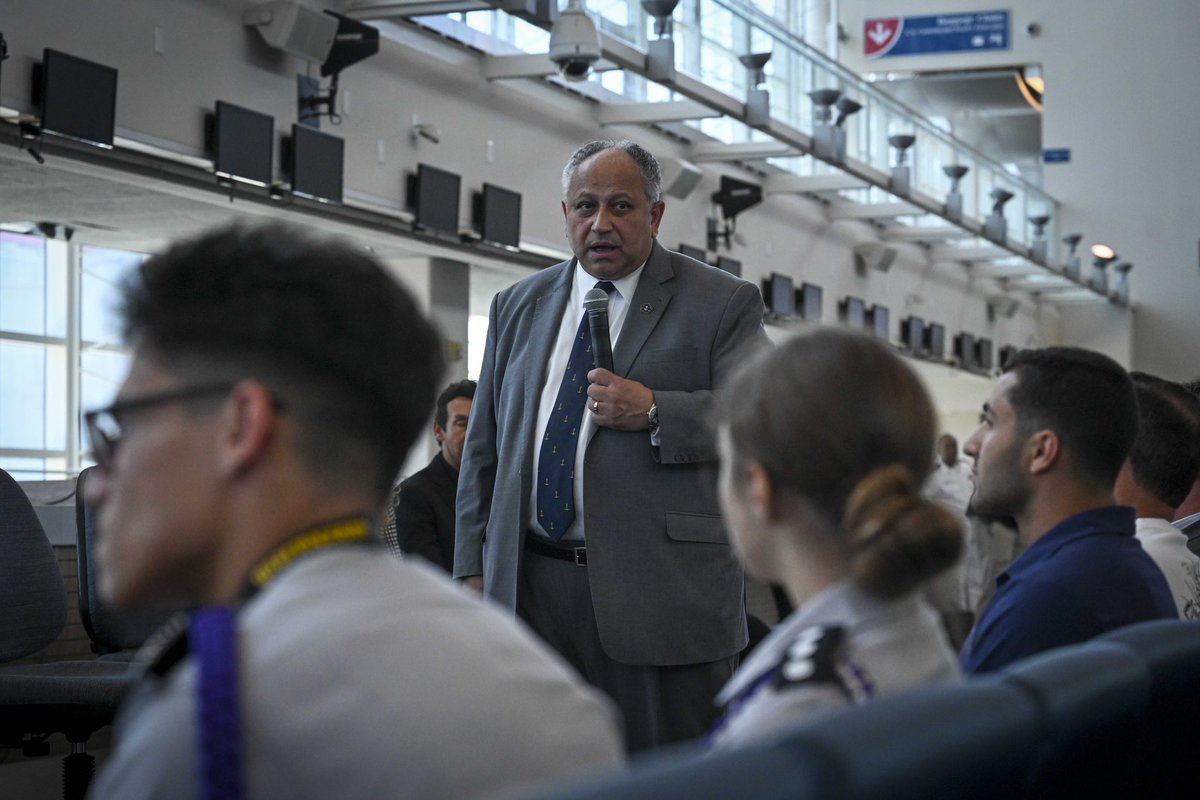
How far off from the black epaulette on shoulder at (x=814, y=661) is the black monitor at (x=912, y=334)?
53.6 feet

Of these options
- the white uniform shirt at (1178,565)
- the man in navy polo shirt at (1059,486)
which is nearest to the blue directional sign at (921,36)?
the white uniform shirt at (1178,565)

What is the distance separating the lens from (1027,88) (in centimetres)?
Answer: 2283

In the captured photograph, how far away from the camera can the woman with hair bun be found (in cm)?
111

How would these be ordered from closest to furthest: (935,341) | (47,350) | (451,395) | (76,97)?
(451,395) < (76,97) < (47,350) < (935,341)

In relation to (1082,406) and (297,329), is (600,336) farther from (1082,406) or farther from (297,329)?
(297,329)

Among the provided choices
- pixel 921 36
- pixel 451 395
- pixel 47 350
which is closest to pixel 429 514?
pixel 451 395

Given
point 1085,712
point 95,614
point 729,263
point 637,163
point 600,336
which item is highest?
point 729,263

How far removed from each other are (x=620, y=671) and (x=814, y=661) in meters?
1.42

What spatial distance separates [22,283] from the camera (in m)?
13.9

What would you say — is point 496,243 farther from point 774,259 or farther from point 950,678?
point 950,678

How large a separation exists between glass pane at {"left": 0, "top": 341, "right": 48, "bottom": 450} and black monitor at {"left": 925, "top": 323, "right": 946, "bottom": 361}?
9.89 meters

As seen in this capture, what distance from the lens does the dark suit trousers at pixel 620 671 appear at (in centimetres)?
246

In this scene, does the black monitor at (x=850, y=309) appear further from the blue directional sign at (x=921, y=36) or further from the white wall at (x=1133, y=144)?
the white wall at (x=1133, y=144)

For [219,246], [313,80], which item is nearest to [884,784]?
[219,246]
